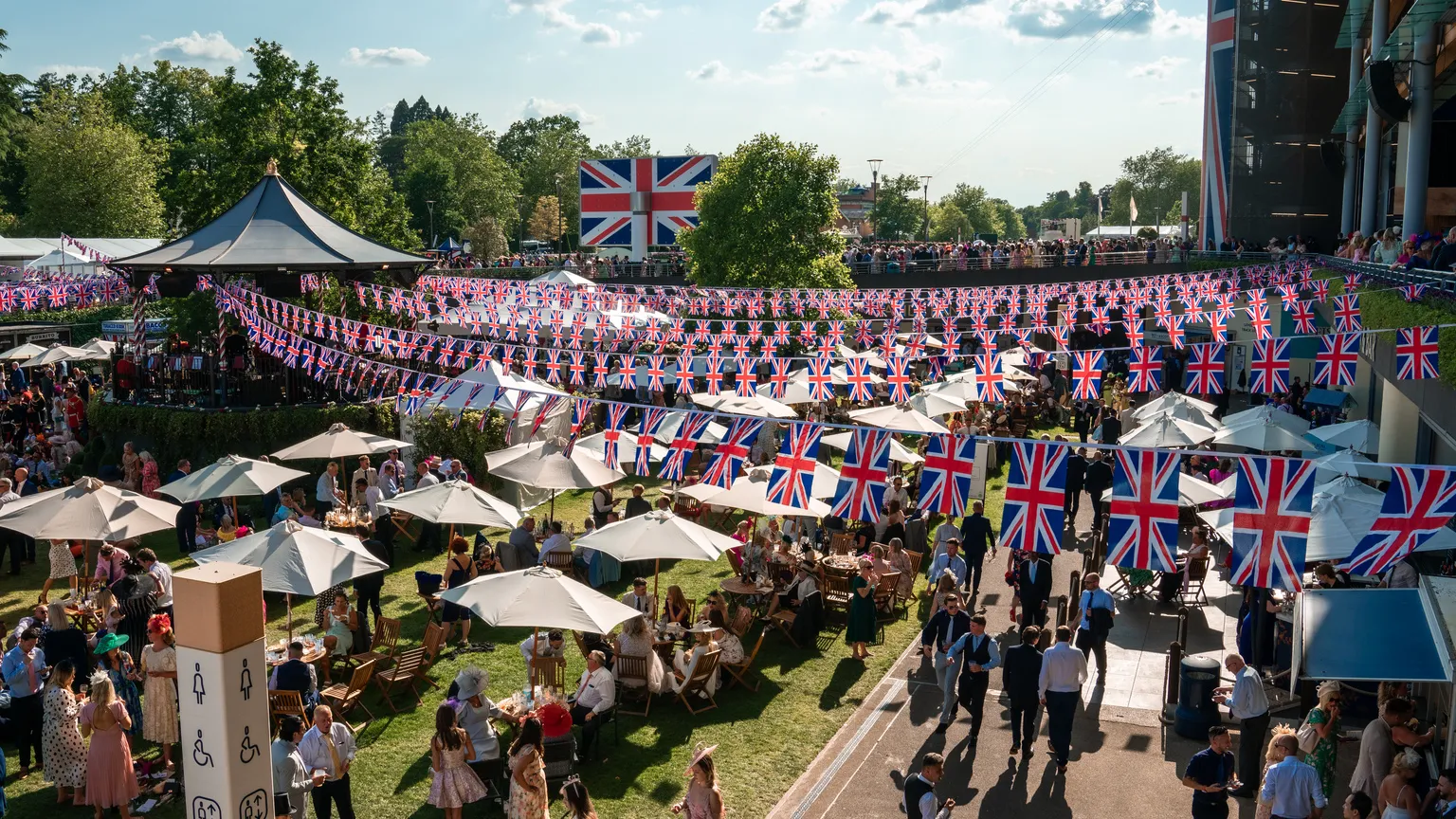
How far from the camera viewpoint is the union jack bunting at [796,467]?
1304 centimetres

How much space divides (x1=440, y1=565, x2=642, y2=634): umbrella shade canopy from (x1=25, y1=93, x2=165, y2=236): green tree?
59329 mm

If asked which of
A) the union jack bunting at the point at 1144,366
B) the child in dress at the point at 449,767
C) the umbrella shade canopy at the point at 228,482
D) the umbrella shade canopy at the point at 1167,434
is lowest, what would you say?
Answer: the child in dress at the point at 449,767

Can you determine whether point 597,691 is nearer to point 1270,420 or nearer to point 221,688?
point 221,688

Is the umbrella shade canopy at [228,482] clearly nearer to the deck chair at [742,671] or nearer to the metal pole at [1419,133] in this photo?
the deck chair at [742,671]

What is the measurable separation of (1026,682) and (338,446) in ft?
41.4

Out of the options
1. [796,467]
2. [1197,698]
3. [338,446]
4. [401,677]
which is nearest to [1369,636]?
[1197,698]

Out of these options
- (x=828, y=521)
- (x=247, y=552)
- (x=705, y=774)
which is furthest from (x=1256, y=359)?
(x=247, y=552)

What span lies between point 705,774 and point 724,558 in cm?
1031

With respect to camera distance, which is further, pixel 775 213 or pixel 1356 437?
pixel 775 213

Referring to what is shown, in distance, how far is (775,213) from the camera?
38.6 m

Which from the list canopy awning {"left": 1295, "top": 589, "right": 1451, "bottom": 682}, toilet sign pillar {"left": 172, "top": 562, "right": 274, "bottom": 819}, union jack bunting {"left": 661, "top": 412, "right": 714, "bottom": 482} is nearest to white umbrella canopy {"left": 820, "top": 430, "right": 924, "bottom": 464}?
union jack bunting {"left": 661, "top": 412, "right": 714, "bottom": 482}

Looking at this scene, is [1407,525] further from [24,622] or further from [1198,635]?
[24,622]

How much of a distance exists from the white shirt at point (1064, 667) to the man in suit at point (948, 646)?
1.15 metres

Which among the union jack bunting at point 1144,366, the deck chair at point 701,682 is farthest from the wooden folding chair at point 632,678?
the union jack bunting at point 1144,366
